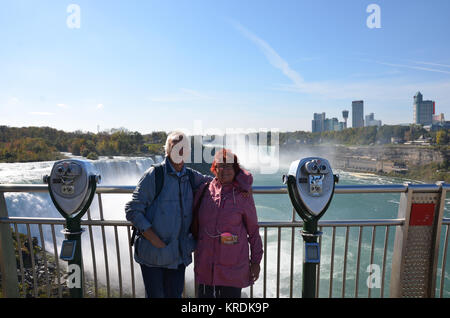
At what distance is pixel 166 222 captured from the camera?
2055 mm

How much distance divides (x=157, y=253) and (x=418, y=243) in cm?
225

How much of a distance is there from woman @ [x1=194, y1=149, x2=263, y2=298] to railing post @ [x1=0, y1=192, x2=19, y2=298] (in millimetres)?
1958

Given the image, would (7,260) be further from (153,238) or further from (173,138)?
(173,138)

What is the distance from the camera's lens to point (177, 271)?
7.07 ft

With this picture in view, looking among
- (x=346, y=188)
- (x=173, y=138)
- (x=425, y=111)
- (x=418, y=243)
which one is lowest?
(x=418, y=243)

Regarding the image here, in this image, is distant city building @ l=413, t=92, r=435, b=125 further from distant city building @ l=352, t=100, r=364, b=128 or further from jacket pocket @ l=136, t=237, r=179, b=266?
jacket pocket @ l=136, t=237, r=179, b=266

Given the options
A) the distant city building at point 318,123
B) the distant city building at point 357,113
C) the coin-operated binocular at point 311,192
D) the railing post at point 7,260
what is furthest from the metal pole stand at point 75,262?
the distant city building at point 357,113

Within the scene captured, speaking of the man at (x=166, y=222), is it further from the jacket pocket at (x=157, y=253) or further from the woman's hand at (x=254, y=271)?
the woman's hand at (x=254, y=271)

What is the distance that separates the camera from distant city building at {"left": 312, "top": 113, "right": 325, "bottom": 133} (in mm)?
81625

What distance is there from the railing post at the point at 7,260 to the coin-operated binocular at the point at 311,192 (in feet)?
8.54

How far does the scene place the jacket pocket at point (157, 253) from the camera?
2.04 m

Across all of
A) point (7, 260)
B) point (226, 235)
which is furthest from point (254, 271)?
point (7, 260)

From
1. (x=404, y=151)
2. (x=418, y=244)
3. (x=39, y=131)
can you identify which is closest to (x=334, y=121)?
(x=404, y=151)
